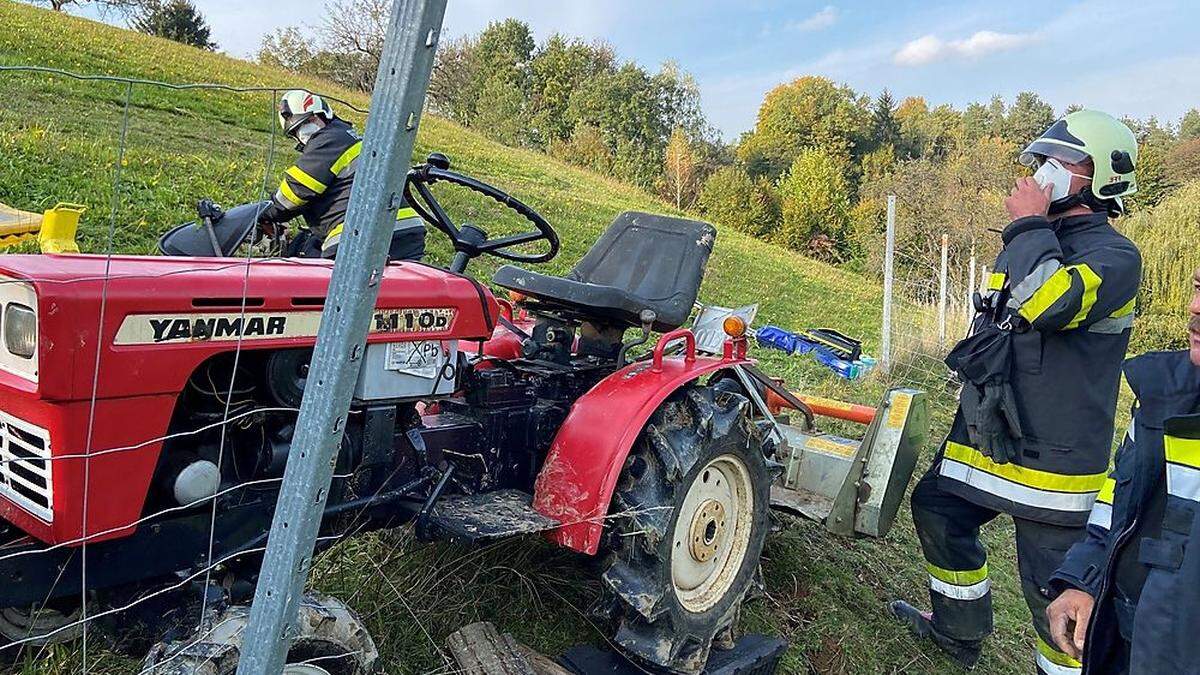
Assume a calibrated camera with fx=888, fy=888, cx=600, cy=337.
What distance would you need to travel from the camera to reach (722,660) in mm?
3029

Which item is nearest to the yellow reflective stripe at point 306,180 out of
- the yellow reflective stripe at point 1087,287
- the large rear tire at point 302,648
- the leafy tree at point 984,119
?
the large rear tire at point 302,648

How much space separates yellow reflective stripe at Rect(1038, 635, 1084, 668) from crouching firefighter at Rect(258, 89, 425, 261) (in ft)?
10.7

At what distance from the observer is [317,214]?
196 inches

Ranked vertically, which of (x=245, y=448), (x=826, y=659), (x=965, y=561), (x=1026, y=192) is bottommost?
(x=826, y=659)

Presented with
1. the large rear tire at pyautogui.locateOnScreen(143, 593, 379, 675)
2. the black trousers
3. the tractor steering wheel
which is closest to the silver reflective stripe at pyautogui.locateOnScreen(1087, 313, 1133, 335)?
the black trousers

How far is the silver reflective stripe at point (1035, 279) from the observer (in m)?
2.99

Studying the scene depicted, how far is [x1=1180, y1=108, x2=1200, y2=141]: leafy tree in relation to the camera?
45.0 m

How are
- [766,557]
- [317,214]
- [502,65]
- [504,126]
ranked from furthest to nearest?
[502,65] → [504,126] → [317,214] → [766,557]

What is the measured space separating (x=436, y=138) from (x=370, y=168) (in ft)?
67.5

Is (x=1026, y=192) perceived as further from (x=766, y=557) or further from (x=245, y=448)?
(x=245, y=448)

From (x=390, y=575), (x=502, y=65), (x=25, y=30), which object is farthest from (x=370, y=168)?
(x=502, y=65)

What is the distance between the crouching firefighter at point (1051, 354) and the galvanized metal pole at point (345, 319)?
7.97ft

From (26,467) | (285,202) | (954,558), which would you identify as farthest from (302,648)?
(285,202)

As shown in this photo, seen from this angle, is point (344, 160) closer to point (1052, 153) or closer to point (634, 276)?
point (634, 276)
